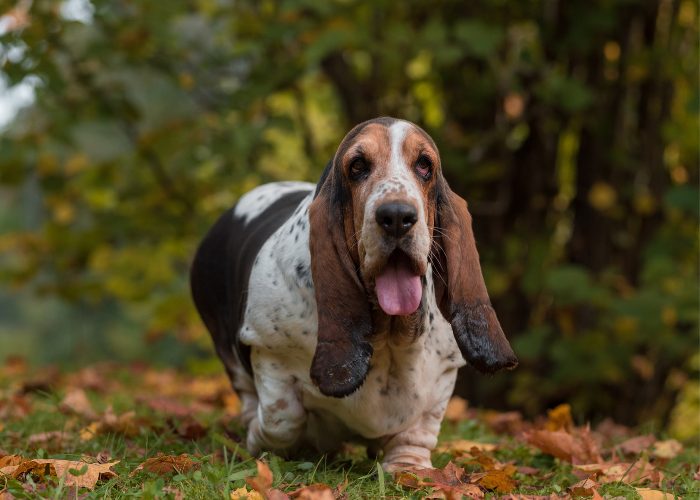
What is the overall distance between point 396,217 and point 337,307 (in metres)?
0.42

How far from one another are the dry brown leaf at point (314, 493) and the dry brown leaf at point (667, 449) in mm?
1920

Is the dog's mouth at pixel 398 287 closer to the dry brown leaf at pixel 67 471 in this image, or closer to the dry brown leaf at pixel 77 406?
the dry brown leaf at pixel 67 471

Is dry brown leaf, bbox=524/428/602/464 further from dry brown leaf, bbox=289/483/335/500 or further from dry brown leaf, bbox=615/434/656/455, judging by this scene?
dry brown leaf, bbox=289/483/335/500

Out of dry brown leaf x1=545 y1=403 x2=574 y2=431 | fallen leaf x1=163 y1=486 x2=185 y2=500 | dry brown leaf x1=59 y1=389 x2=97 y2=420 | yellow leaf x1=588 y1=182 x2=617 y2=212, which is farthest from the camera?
yellow leaf x1=588 y1=182 x2=617 y2=212

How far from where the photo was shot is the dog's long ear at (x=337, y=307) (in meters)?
3.33

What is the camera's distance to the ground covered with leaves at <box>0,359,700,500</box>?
315 cm

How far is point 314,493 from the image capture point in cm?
289

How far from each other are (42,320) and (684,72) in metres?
14.2

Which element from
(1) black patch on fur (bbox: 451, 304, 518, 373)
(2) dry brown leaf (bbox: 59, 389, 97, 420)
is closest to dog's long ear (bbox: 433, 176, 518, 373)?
(1) black patch on fur (bbox: 451, 304, 518, 373)

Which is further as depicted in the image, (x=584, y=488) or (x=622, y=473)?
(x=622, y=473)

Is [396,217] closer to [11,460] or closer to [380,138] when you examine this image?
[380,138]

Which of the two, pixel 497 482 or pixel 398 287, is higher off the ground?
pixel 398 287

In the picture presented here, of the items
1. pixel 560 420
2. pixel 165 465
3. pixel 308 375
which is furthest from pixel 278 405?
pixel 560 420

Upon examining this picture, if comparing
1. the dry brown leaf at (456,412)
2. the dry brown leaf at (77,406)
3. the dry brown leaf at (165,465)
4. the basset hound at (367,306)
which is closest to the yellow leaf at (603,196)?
the dry brown leaf at (456,412)
